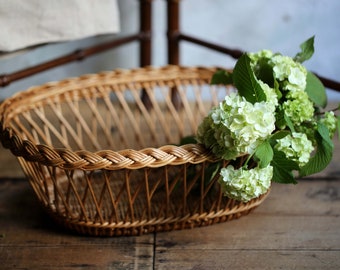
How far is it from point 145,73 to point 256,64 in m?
0.35

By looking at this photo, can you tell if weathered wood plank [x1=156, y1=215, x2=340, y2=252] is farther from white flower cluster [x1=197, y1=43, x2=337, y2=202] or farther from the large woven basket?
white flower cluster [x1=197, y1=43, x2=337, y2=202]

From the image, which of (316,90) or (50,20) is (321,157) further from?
(50,20)

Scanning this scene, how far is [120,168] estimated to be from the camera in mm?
780

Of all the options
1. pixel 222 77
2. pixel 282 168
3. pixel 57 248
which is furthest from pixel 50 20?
pixel 282 168

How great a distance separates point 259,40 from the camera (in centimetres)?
158

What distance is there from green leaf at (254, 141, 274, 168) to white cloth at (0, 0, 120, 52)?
0.59m

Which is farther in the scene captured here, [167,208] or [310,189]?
[310,189]

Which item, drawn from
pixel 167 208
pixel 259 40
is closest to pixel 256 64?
pixel 167 208

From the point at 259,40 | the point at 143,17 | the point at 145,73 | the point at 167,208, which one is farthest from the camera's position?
the point at 259,40

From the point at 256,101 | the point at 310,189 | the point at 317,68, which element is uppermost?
the point at 256,101

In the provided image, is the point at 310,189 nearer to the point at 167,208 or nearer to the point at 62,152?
the point at 167,208

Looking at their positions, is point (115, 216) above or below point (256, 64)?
below

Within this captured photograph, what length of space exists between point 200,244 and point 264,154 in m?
0.22

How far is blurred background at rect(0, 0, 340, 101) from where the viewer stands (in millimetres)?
1535
